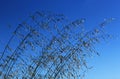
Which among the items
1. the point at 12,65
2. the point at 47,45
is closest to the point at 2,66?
the point at 12,65

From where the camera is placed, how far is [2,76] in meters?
8.97

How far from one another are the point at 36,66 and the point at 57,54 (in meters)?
0.35

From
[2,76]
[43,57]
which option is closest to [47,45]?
[43,57]

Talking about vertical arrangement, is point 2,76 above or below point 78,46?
below

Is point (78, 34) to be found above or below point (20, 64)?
above

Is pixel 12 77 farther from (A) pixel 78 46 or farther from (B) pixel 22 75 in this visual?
(A) pixel 78 46

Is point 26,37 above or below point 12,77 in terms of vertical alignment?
above

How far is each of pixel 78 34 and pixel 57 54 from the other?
1.62 ft

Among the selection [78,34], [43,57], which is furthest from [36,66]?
[78,34]

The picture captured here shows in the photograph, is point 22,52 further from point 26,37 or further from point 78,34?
point 78,34

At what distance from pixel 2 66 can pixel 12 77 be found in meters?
0.22

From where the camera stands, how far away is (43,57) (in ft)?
29.8

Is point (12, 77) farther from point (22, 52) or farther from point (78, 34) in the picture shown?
point (78, 34)

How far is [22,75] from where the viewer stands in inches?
357
